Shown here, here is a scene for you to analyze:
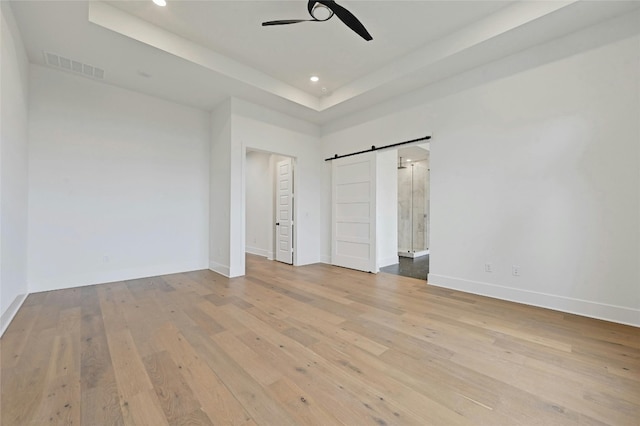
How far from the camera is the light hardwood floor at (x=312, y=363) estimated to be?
4.87 feet

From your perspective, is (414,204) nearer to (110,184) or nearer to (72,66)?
(110,184)

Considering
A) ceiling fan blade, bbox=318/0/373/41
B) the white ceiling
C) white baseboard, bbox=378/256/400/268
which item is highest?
the white ceiling

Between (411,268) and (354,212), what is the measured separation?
1688mm

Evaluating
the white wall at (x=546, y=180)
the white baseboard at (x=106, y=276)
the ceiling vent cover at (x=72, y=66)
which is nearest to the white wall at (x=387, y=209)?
the white wall at (x=546, y=180)

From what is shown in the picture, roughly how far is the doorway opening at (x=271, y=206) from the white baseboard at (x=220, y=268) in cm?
154

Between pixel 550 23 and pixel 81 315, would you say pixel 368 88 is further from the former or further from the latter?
pixel 81 315

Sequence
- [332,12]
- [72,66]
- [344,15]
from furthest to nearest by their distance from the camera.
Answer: [72,66], [332,12], [344,15]

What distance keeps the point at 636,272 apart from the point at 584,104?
186 cm

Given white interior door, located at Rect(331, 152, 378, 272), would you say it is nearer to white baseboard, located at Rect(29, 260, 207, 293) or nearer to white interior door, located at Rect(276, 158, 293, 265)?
white interior door, located at Rect(276, 158, 293, 265)

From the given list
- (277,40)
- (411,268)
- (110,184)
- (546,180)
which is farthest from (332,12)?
(411,268)

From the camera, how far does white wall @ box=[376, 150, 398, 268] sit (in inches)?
224

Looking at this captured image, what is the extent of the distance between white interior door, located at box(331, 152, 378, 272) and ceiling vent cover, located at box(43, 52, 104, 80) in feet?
13.9

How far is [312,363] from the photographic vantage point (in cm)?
197

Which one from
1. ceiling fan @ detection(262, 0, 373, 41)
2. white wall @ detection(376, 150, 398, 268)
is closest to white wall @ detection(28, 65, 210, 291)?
ceiling fan @ detection(262, 0, 373, 41)
